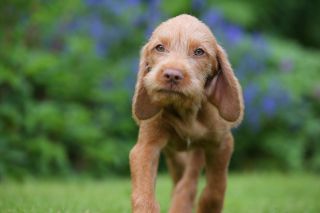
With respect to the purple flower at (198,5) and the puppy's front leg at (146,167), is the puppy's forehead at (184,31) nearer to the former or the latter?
the puppy's front leg at (146,167)

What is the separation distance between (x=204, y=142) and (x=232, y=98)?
0.46 metres

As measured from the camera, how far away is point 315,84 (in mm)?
12812

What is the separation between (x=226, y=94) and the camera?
6.30 metres

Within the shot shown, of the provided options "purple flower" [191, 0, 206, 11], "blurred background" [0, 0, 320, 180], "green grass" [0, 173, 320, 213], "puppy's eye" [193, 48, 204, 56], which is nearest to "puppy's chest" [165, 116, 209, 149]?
"puppy's eye" [193, 48, 204, 56]

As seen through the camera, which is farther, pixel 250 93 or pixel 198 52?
pixel 250 93

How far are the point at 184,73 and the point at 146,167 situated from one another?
0.82m

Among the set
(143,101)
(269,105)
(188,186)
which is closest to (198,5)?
(269,105)

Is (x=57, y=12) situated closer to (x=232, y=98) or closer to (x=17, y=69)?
(x=17, y=69)

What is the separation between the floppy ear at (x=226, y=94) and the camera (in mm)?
6238

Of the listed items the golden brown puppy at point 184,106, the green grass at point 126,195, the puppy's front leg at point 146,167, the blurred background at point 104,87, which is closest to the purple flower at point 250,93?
the blurred background at point 104,87

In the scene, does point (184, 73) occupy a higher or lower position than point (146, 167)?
higher

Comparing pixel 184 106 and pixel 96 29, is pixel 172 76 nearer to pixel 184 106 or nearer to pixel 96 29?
pixel 184 106

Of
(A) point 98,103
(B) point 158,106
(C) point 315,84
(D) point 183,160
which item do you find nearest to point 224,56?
(B) point 158,106

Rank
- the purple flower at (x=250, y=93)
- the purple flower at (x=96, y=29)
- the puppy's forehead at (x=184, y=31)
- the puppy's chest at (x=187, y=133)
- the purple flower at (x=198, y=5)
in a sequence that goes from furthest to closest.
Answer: the purple flower at (x=198, y=5) → the purple flower at (x=96, y=29) → the purple flower at (x=250, y=93) → the puppy's chest at (x=187, y=133) → the puppy's forehead at (x=184, y=31)
